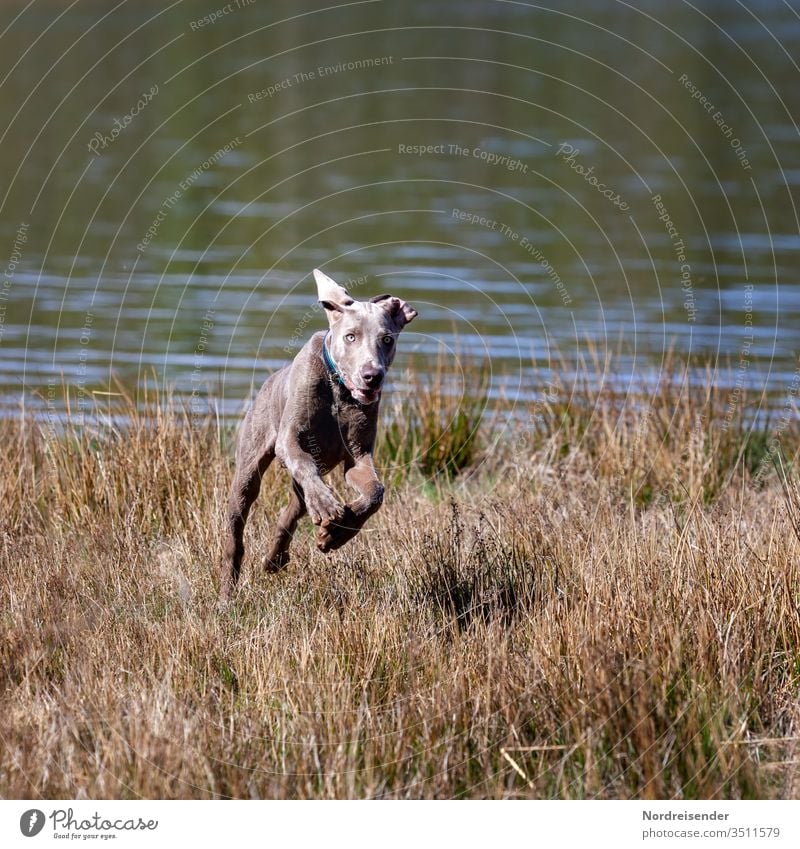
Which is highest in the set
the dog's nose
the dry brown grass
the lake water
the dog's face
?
the lake water

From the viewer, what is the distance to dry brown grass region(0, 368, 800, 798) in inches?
201

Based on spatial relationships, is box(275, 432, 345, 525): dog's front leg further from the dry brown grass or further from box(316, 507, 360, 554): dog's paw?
the dry brown grass

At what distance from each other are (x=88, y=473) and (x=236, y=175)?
55.3 feet

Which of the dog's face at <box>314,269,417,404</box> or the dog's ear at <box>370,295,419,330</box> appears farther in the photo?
the dog's ear at <box>370,295,419,330</box>

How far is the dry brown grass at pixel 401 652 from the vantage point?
5.11 m

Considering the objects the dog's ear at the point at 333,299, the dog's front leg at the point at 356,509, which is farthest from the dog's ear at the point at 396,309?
the dog's front leg at the point at 356,509

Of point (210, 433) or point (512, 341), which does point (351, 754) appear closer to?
point (210, 433)

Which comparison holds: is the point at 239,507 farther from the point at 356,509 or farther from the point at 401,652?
the point at 401,652

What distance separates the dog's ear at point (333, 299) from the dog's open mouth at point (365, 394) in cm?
39

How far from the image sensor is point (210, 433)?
9.66 meters

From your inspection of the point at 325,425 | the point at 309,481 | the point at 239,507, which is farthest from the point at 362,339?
the point at 239,507

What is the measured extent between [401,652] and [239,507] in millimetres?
1491

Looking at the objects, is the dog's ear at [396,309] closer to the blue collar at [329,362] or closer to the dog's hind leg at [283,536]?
the blue collar at [329,362]

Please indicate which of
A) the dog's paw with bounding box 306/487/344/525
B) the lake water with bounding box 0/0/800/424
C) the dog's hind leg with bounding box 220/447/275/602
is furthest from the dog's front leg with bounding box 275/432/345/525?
the lake water with bounding box 0/0/800/424
